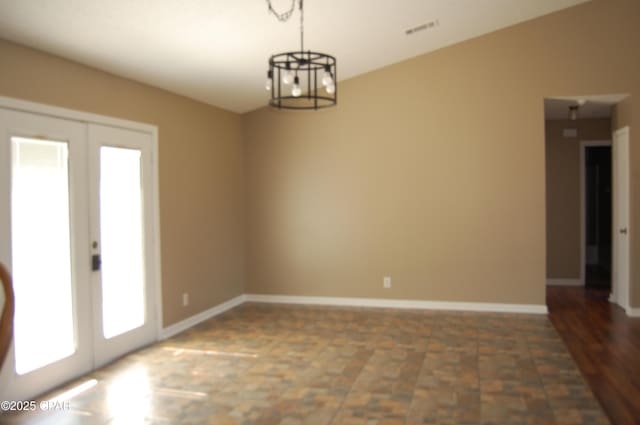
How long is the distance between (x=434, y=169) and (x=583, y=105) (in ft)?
6.64

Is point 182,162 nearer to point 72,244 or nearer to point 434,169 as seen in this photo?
point 72,244

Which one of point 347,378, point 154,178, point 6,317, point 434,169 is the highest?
point 434,169

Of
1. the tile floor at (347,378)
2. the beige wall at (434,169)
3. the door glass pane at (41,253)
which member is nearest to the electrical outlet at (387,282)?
the beige wall at (434,169)

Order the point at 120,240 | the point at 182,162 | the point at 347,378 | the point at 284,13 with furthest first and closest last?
the point at 182,162
the point at 120,240
the point at 284,13
the point at 347,378

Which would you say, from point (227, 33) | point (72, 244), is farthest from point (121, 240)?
point (227, 33)

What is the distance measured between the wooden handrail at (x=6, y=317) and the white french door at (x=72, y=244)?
2.80 m

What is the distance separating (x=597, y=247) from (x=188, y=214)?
7161 mm

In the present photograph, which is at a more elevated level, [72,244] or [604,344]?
[72,244]

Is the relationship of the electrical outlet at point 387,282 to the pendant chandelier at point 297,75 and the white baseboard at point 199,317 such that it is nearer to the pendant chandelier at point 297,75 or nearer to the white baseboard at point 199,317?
the white baseboard at point 199,317

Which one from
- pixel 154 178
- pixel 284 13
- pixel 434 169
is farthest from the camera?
pixel 434 169

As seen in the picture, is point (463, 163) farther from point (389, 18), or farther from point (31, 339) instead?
point (31, 339)

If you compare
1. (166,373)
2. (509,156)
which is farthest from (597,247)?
(166,373)

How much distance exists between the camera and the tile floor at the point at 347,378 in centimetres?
323

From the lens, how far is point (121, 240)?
14.9ft
